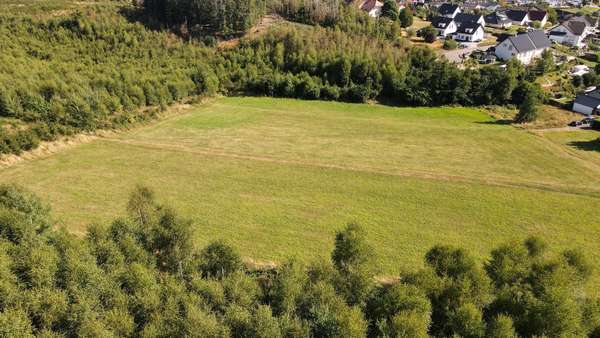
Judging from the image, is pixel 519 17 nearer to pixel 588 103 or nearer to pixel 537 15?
pixel 537 15

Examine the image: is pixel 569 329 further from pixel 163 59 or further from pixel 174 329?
pixel 163 59

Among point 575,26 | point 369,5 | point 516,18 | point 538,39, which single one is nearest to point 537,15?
point 516,18

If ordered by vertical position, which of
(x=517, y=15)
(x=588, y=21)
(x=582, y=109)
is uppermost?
(x=517, y=15)

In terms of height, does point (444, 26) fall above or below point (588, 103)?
above

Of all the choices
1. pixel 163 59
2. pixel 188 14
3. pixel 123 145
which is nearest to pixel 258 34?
pixel 188 14

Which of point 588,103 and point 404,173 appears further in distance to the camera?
point 588,103

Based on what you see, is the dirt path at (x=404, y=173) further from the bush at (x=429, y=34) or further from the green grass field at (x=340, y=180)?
the bush at (x=429, y=34)

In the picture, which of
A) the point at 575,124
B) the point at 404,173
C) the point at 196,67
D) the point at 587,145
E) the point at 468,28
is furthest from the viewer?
the point at 468,28

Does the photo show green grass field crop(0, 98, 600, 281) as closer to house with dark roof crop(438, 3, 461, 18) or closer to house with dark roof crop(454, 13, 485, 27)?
house with dark roof crop(454, 13, 485, 27)
